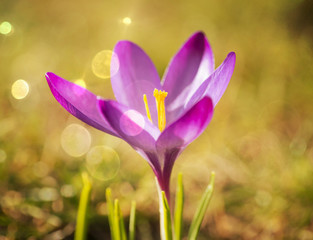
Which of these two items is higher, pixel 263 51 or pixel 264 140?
pixel 263 51

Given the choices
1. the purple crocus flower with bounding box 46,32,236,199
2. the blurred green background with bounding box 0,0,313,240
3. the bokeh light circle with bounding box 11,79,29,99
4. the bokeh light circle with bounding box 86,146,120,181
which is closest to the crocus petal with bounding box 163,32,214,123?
the purple crocus flower with bounding box 46,32,236,199

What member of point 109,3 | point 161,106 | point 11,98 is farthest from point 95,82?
point 161,106

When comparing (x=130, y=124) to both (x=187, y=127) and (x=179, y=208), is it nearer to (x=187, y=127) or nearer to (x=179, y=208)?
(x=187, y=127)

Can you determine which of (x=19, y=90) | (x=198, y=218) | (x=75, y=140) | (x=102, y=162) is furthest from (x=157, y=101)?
(x=19, y=90)

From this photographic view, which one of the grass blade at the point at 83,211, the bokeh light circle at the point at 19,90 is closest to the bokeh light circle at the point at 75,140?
the bokeh light circle at the point at 19,90

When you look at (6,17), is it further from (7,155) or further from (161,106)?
(161,106)

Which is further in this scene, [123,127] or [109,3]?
[109,3]

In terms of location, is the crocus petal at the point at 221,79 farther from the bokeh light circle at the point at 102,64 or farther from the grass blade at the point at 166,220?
the bokeh light circle at the point at 102,64
